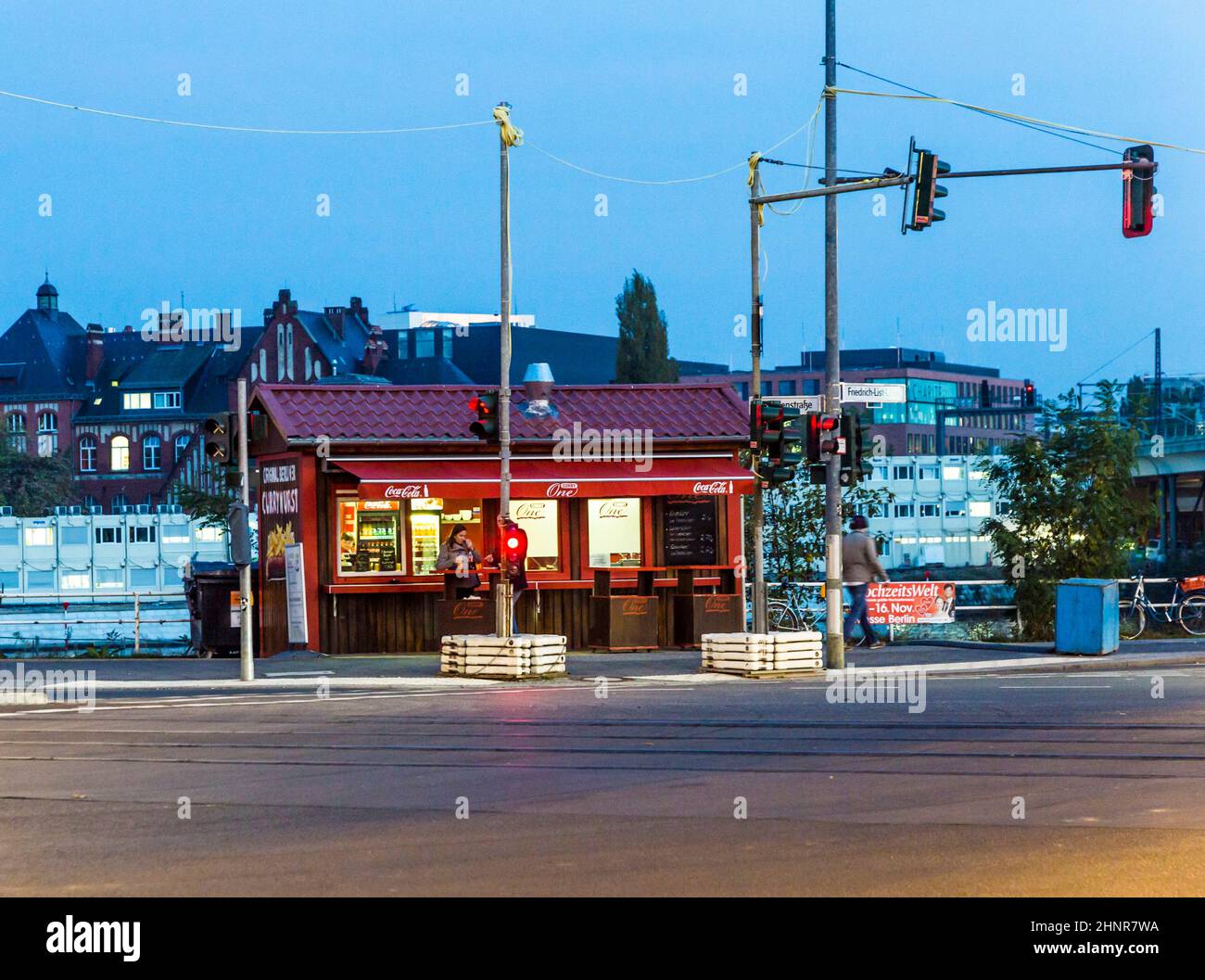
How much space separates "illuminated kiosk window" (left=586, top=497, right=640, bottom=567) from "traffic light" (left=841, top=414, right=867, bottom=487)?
4415 millimetres

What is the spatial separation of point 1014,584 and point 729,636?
878 centimetres

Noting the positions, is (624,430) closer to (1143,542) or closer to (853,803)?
(1143,542)

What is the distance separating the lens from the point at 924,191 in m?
21.3

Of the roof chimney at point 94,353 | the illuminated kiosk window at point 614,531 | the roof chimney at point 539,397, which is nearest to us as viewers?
the illuminated kiosk window at point 614,531

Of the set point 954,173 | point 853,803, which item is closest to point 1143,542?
point 954,173

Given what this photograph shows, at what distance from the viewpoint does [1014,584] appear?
30172 millimetres

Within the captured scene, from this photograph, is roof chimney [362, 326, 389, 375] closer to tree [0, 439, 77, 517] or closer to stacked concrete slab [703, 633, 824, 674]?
tree [0, 439, 77, 517]

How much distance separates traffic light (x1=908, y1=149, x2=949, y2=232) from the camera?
21.3 meters

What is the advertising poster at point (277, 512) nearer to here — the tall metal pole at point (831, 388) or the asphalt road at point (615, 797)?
the asphalt road at point (615, 797)

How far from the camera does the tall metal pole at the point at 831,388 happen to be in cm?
2331

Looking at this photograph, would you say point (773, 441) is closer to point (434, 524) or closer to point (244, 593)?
point (434, 524)

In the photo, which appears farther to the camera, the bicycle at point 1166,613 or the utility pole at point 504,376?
the bicycle at point 1166,613

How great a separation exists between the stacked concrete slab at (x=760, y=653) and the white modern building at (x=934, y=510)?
106042 mm

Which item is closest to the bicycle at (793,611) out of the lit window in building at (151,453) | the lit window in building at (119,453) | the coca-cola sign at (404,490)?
the coca-cola sign at (404,490)
